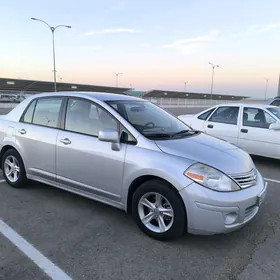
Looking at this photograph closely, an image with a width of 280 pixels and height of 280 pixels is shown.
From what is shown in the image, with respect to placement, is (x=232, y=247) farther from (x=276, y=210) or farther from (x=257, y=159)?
(x=257, y=159)

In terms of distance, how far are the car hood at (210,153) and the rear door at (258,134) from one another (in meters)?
3.62

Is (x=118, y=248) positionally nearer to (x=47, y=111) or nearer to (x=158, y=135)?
(x=158, y=135)

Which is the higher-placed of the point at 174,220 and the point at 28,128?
the point at 28,128

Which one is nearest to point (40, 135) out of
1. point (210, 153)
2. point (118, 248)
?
point (118, 248)

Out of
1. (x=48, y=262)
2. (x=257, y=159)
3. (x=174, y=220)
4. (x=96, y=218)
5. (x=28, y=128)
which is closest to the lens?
(x=48, y=262)

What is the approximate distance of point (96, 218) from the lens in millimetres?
4043

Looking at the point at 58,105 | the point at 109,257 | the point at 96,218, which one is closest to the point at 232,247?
the point at 109,257

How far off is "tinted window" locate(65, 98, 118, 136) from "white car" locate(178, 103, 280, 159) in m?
4.56

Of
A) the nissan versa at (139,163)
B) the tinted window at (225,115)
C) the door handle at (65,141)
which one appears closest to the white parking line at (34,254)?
the nissan versa at (139,163)

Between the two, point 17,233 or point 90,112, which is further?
point 90,112

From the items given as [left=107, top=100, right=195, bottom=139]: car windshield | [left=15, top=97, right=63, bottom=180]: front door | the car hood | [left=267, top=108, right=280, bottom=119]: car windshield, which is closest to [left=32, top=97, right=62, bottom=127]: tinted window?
[left=15, top=97, right=63, bottom=180]: front door

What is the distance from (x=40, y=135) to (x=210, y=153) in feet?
8.40

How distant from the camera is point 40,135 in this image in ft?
15.2

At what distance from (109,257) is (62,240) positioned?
64 cm
